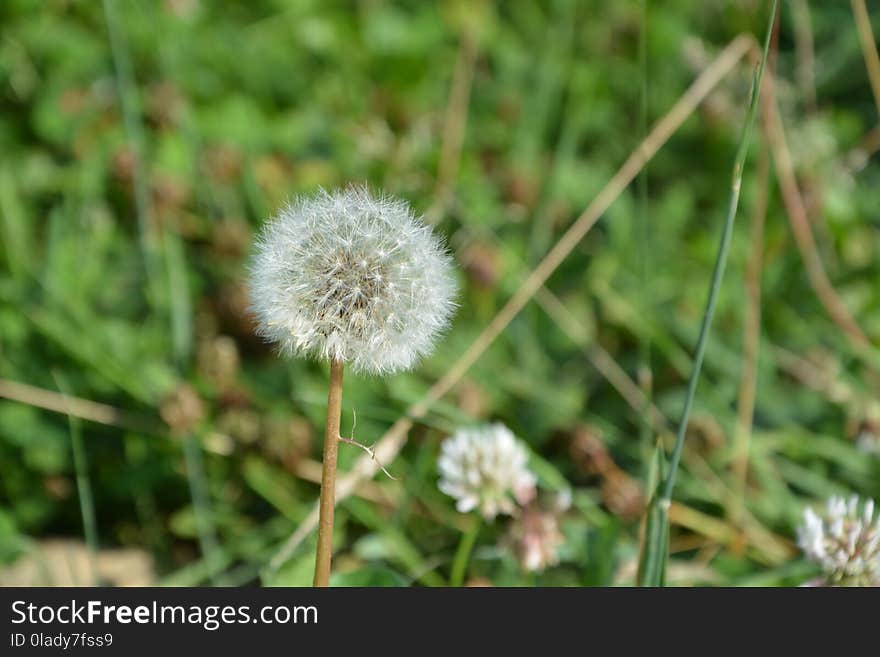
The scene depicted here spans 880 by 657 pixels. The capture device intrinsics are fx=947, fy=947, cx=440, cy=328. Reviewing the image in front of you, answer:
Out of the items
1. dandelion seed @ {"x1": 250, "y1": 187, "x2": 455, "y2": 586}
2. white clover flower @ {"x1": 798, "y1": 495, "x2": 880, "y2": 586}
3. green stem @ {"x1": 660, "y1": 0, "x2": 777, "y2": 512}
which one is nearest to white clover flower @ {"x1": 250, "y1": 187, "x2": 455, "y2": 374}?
dandelion seed @ {"x1": 250, "y1": 187, "x2": 455, "y2": 586}

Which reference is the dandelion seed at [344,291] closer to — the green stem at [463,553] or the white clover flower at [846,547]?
the green stem at [463,553]

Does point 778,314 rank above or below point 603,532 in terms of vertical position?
above

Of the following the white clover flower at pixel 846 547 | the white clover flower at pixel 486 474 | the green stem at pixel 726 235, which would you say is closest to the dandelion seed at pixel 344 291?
the green stem at pixel 726 235

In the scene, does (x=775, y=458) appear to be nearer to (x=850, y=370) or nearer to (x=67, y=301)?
(x=850, y=370)

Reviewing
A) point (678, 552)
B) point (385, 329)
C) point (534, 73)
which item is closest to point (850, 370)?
point (678, 552)
